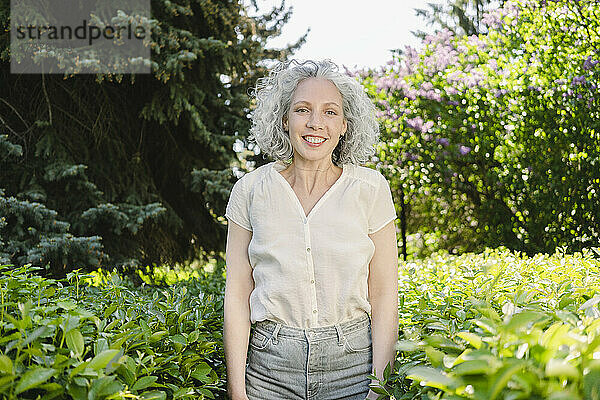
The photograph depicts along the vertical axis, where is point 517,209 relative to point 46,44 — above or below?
below

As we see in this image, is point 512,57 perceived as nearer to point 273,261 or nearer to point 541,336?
point 273,261

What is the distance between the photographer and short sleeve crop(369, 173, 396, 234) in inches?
80.2

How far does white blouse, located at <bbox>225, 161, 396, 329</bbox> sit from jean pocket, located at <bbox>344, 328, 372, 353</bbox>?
0.19 ft

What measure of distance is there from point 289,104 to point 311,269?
0.67m

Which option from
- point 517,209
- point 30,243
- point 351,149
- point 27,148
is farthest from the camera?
point 517,209

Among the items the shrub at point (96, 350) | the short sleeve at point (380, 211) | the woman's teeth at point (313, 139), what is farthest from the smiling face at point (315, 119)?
the shrub at point (96, 350)

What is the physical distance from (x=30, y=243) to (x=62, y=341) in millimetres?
3455

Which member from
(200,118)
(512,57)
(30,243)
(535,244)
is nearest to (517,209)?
(535,244)

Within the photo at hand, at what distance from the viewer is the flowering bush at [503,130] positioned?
21.2 ft

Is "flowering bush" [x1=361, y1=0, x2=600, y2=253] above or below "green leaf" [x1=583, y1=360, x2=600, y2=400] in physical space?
above

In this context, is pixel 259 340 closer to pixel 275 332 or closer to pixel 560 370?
pixel 275 332

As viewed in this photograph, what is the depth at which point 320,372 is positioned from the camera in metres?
1.89

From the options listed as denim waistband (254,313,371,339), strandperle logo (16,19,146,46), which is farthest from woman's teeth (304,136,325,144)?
strandperle logo (16,19,146,46)

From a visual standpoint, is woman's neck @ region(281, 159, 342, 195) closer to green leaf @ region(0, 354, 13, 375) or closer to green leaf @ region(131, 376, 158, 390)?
green leaf @ region(131, 376, 158, 390)
